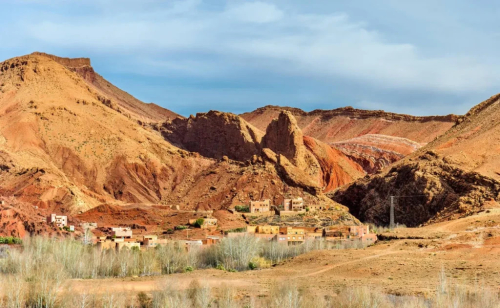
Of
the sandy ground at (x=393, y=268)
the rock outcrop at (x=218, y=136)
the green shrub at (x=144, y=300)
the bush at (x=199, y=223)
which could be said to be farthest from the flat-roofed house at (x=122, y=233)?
the rock outcrop at (x=218, y=136)

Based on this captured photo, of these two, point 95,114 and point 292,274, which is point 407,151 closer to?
point 95,114

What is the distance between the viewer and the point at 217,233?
88.0 meters

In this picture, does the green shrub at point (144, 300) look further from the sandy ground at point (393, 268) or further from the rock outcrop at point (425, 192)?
the rock outcrop at point (425, 192)

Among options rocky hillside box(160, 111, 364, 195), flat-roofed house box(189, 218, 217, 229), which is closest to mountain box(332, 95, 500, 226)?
flat-roofed house box(189, 218, 217, 229)

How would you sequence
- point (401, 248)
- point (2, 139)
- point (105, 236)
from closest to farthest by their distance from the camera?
point (401, 248), point (105, 236), point (2, 139)

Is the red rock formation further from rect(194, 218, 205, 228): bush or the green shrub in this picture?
the green shrub

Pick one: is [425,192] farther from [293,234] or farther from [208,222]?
[208,222]

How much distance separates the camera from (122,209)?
103000mm

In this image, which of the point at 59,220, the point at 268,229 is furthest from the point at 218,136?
the point at 268,229

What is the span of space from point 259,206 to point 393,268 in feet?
141

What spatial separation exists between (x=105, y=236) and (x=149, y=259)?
18720mm

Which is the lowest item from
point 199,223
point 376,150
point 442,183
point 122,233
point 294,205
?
point 122,233

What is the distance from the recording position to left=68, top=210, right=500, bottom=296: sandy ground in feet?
169

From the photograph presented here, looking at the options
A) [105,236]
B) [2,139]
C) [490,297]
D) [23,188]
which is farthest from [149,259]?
[2,139]
